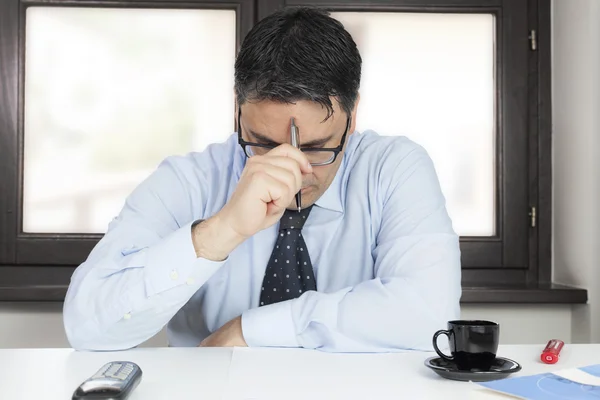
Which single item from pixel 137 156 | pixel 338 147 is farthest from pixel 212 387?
pixel 137 156

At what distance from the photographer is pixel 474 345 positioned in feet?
3.78

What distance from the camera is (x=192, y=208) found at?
1797 millimetres

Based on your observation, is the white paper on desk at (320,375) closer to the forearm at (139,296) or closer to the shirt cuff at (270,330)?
the shirt cuff at (270,330)

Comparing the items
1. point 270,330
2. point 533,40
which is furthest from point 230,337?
point 533,40

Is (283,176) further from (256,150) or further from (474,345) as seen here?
(474,345)

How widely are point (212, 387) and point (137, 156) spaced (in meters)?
1.83

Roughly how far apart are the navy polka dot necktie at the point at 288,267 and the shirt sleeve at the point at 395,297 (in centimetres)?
17

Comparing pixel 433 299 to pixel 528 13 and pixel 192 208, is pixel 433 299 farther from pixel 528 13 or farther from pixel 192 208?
pixel 528 13

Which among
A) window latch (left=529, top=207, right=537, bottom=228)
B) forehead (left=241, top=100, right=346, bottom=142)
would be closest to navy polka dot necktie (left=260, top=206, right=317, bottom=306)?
forehead (left=241, top=100, right=346, bottom=142)

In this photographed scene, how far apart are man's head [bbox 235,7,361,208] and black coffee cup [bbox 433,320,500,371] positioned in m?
0.57

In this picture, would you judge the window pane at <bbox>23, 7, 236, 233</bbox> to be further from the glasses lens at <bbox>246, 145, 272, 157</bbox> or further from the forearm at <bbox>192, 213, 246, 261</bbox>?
the forearm at <bbox>192, 213, 246, 261</bbox>

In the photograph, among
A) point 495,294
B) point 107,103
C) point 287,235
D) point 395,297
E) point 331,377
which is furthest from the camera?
point 107,103

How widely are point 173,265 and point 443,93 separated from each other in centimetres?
Answer: 171

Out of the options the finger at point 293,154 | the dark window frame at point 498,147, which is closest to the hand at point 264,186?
the finger at point 293,154
